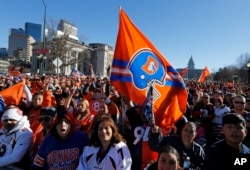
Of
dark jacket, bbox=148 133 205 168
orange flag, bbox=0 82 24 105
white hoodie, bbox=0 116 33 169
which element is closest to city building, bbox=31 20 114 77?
orange flag, bbox=0 82 24 105

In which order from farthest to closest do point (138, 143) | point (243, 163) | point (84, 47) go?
point (84, 47), point (138, 143), point (243, 163)

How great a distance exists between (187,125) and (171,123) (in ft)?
2.26

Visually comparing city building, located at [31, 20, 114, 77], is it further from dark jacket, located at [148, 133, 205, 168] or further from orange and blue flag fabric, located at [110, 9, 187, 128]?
dark jacket, located at [148, 133, 205, 168]

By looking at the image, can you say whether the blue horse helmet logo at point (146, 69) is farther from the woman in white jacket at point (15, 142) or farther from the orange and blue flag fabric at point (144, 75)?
the woman in white jacket at point (15, 142)

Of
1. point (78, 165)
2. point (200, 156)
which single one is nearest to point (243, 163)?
point (200, 156)

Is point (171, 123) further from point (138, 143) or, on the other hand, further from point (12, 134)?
point (12, 134)

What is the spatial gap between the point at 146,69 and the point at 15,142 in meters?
2.44

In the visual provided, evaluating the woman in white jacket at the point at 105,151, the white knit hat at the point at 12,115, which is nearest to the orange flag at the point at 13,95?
the white knit hat at the point at 12,115

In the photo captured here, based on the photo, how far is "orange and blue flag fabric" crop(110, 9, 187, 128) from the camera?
518 cm

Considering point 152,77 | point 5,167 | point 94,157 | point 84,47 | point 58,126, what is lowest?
point 5,167

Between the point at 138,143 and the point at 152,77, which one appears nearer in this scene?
the point at 138,143

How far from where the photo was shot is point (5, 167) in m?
4.22

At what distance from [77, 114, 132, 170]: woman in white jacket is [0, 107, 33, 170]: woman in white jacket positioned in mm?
1003

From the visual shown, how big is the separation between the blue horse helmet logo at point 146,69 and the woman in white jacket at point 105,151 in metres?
1.58
